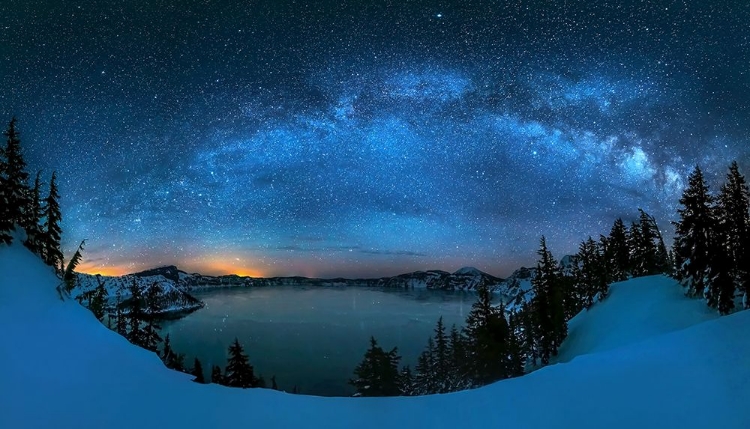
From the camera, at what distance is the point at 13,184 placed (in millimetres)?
22328

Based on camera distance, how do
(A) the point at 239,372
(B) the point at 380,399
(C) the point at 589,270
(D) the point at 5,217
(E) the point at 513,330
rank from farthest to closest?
1. (C) the point at 589,270
2. (E) the point at 513,330
3. (A) the point at 239,372
4. (D) the point at 5,217
5. (B) the point at 380,399

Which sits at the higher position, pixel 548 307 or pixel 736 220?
pixel 736 220

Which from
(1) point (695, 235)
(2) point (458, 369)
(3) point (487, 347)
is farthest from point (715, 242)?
(2) point (458, 369)

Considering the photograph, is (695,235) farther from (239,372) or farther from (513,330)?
(239,372)

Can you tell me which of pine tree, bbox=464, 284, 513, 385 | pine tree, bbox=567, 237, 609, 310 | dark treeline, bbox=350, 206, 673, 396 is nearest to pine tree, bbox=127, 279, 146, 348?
dark treeline, bbox=350, 206, 673, 396

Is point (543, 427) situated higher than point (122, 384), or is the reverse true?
point (122, 384)

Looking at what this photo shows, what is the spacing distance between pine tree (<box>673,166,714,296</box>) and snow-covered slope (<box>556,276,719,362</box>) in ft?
6.81

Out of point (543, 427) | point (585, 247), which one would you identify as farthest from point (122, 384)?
point (585, 247)

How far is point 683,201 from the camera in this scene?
35.2 meters

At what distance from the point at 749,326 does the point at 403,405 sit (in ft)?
31.7

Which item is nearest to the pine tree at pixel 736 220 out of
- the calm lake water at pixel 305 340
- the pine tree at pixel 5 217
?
the pine tree at pixel 5 217

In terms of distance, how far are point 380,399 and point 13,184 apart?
2666 cm

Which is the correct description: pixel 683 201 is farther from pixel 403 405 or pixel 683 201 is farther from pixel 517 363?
pixel 403 405

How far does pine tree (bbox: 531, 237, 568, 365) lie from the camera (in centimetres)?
4403
